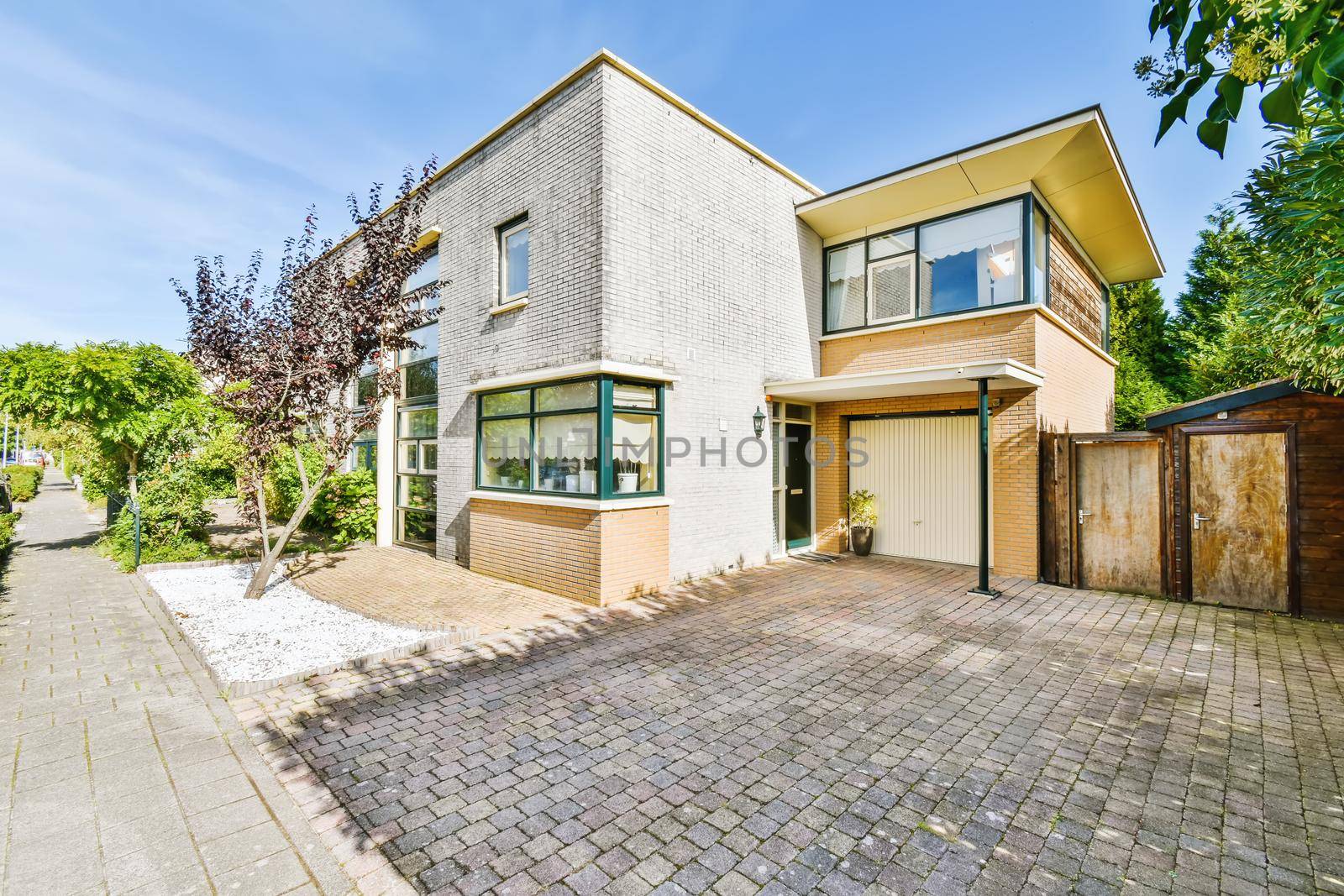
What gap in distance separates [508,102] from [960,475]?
9373 millimetres

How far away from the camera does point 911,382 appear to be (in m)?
7.99

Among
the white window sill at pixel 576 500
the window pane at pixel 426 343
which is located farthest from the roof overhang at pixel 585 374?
the window pane at pixel 426 343

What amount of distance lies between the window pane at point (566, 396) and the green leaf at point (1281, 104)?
6187mm

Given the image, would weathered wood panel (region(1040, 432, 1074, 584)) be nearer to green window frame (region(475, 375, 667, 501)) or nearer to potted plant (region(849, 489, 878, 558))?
potted plant (region(849, 489, 878, 558))

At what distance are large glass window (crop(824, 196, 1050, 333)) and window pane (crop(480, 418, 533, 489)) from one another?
625cm

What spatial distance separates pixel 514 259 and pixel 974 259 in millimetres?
7343

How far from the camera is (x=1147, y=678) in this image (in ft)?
15.5

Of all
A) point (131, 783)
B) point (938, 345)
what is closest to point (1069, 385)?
point (938, 345)

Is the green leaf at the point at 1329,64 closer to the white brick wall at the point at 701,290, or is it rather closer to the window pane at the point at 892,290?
the white brick wall at the point at 701,290

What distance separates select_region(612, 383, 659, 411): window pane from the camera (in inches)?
285

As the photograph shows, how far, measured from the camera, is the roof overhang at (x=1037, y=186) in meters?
7.60

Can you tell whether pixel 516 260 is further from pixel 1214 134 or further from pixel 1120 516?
pixel 1120 516

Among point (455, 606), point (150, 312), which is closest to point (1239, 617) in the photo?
point (455, 606)

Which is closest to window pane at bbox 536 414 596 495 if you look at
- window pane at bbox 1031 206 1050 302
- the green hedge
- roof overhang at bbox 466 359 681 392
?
roof overhang at bbox 466 359 681 392
